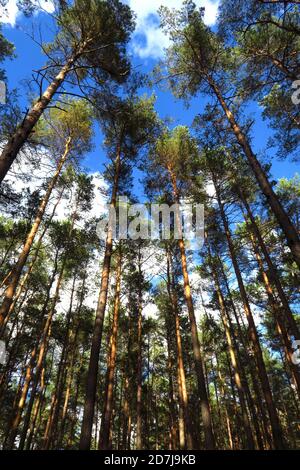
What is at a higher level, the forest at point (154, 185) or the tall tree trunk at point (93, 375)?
the forest at point (154, 185)

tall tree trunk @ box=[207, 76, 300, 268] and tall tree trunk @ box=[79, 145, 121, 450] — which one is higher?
tall tree trunk @ box=[207, 76, 300, 268]

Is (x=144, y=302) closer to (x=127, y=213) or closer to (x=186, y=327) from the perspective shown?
(x=186, y=327)

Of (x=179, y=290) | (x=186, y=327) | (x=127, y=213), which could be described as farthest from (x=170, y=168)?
(x=186, y=327)

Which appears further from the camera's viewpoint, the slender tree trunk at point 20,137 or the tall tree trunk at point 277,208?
the tall tree trunk at point 277,208

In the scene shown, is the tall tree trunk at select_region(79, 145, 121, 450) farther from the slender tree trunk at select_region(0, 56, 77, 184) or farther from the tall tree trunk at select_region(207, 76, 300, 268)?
the tall tree trunk at select_region(207, 76, 300, 268)

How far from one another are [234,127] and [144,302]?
11617 mm

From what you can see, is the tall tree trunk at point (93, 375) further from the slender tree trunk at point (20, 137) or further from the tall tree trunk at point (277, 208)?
the tall tree trunk at point (277, 208)

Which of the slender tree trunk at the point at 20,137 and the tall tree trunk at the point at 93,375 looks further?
the tall tree trunk at the point at 93,375

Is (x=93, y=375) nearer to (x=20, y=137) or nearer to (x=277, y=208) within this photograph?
(x=20, y=137)

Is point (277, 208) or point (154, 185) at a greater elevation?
point (154, 185)

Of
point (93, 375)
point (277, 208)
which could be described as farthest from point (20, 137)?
point (277, 208)

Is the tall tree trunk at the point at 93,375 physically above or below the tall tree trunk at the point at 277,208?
below

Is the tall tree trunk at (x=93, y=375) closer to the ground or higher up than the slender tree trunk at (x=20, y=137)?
closer to the ground

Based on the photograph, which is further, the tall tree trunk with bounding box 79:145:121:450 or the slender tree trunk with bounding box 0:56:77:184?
the tall tree trunk with bounding box 79:145:121:450
